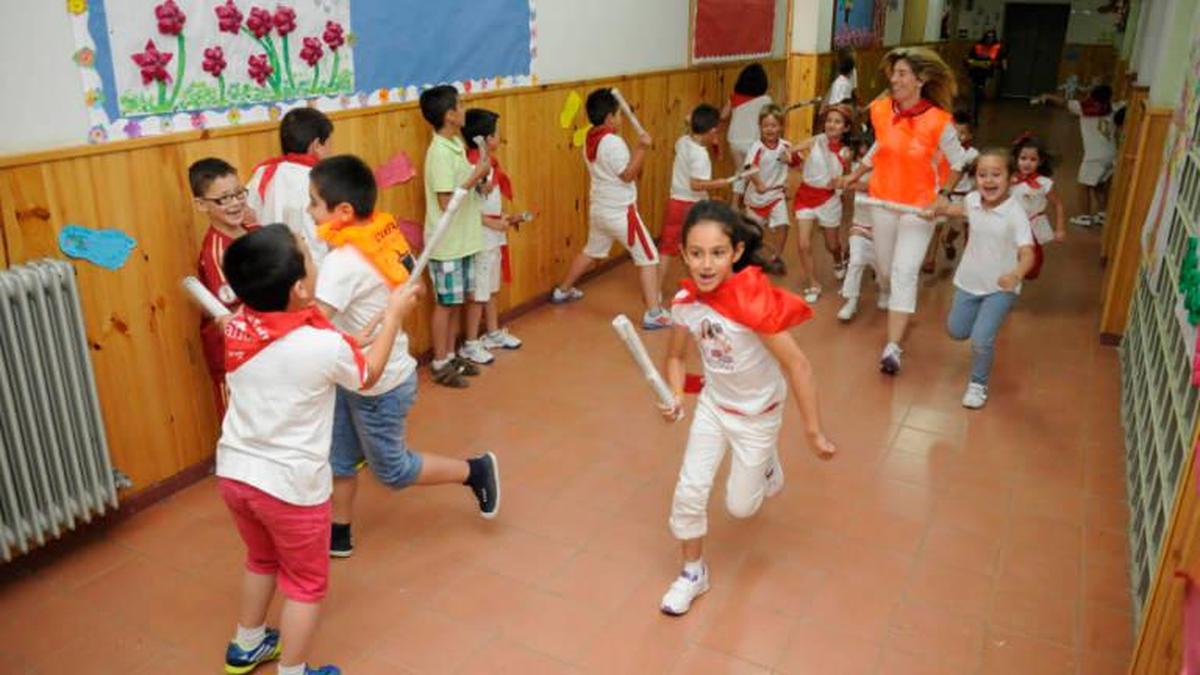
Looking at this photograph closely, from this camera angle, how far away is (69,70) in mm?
2730

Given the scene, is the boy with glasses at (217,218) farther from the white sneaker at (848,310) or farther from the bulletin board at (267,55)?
the white sneaker at (848,310)

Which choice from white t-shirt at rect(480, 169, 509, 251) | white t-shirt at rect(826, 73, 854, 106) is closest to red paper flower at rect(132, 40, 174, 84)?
white t-shirt at rect(480, 169, 509, 251)

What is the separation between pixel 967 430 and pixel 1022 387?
2.11 feet

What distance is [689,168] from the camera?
16.8ft

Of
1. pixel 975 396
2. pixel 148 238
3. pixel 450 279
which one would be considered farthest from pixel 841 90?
pixel 148 238

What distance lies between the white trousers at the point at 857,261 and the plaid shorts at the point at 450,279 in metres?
2.16

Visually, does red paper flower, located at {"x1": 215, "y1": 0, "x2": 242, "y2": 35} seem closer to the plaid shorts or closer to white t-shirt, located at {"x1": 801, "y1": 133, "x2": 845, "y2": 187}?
the plaid shorts

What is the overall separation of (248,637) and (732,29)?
6.21 meters

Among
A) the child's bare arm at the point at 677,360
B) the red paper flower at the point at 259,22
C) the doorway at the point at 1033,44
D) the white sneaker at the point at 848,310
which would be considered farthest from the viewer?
the doorway at the point at 1033,44

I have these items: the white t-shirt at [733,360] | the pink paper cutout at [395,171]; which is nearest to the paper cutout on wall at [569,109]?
the pink paper cutout at [395,171]

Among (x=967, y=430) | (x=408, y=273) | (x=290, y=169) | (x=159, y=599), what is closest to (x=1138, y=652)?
(x=967, y=430)

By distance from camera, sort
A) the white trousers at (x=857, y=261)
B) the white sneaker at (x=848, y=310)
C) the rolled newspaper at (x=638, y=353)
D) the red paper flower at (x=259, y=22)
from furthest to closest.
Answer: the white sneaker at (x=848, y=310)
the white trousers at (x=857, y=261)
the red paper flower at (x=259, y=22)
the rolled newspaper at (x=638, y=353)

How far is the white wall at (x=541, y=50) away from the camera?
2.60m

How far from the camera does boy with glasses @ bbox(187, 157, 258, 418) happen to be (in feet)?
9.66
